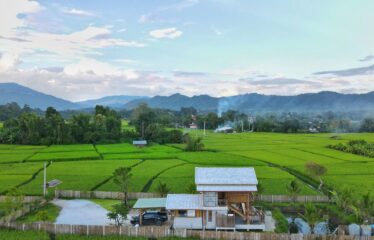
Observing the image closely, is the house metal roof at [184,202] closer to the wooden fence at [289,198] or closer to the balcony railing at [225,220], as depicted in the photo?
the balcony railing at [225,220]

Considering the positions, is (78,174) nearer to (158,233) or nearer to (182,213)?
(182,213)

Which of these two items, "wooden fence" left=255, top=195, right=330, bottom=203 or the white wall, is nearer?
the white wall

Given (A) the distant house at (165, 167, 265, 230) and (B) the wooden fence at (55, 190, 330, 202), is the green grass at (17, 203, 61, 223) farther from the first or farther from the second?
(A) the distant house at (165, 167, 265, 230)

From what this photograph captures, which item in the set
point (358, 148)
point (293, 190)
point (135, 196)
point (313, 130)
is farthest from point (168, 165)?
point (313, 130)

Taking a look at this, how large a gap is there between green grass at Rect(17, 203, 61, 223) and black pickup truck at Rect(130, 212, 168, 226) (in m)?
6.43

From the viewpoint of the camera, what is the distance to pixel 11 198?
113ft

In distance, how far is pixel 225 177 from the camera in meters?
31.7

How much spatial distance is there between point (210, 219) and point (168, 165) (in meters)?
27.6

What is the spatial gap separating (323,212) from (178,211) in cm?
1296

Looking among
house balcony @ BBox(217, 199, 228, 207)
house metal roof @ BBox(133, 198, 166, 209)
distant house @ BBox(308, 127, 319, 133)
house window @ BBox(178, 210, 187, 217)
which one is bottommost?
house window @ BBox(178, 210, 187, 217)

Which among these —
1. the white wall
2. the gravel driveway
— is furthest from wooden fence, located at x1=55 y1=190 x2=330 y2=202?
the white wall

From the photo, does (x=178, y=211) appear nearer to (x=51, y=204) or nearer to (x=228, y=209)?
(x=228, y=209)

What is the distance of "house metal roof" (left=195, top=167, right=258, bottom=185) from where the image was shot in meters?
30.9

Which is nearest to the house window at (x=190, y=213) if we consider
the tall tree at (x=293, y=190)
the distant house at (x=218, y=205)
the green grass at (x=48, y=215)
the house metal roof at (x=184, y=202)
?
the distant house at (x=218, y=205)
